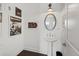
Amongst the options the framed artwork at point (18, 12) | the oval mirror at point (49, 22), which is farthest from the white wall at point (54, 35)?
the framed artwork at point (18, 12)

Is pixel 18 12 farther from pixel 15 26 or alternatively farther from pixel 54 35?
pixel 54 35

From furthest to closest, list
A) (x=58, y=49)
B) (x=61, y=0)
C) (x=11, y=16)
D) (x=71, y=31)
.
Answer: (x=71, y=31)
(x=58, y=49)
(x=11, y=16)
(x=61, y=0)

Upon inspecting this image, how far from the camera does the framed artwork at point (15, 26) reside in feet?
2.98

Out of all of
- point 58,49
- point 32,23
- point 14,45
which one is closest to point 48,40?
point 58,49

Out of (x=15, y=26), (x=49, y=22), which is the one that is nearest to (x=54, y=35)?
(x=49, y=22)

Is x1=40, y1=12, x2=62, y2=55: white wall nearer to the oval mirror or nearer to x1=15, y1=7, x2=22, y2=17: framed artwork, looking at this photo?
the oval mirror

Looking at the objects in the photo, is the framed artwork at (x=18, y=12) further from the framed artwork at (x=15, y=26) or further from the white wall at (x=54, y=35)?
the white wall at (x=54, y=35)

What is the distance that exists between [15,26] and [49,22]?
355mm

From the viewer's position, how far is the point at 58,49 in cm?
103

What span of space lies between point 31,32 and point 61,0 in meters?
0.43

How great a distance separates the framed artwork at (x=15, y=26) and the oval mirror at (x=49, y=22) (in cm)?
27

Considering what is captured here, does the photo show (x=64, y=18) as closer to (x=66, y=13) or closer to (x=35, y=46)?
(x=66, y=13)

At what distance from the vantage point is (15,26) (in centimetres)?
93

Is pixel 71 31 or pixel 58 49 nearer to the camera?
pixel 58 49
